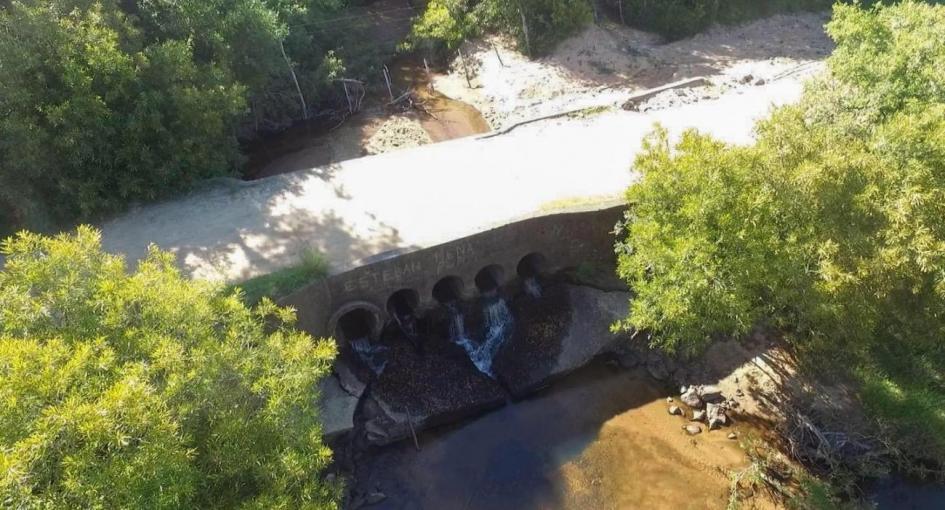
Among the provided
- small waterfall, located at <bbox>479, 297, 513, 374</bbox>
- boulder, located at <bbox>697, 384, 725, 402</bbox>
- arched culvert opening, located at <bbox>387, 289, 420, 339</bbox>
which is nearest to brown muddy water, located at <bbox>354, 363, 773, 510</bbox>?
boulder, located at <bbox>697, 384, 725, 402</bbox>

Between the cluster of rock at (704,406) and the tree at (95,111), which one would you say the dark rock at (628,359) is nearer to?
the cluster of rock at (704,406)

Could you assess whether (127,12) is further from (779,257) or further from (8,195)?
(779,257)

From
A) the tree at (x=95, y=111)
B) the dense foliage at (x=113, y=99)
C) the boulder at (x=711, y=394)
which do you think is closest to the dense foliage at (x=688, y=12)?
the dense foliage at (x=113, y=99)

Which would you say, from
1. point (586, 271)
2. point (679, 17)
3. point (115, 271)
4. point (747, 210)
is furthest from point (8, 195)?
point (679, 17)

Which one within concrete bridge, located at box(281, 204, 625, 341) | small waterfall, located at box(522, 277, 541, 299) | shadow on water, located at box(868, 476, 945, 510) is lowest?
shadow on water, located at box(868, 476, 945, 510)

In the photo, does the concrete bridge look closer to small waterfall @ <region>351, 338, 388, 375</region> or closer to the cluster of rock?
small waterfall @ <region>351, 338, 388, 375</region>

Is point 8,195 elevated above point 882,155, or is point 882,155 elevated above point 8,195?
point 8,195

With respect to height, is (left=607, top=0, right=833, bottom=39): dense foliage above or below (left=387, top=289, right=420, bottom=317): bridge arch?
above

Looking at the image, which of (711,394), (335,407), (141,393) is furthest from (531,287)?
(141,393)
